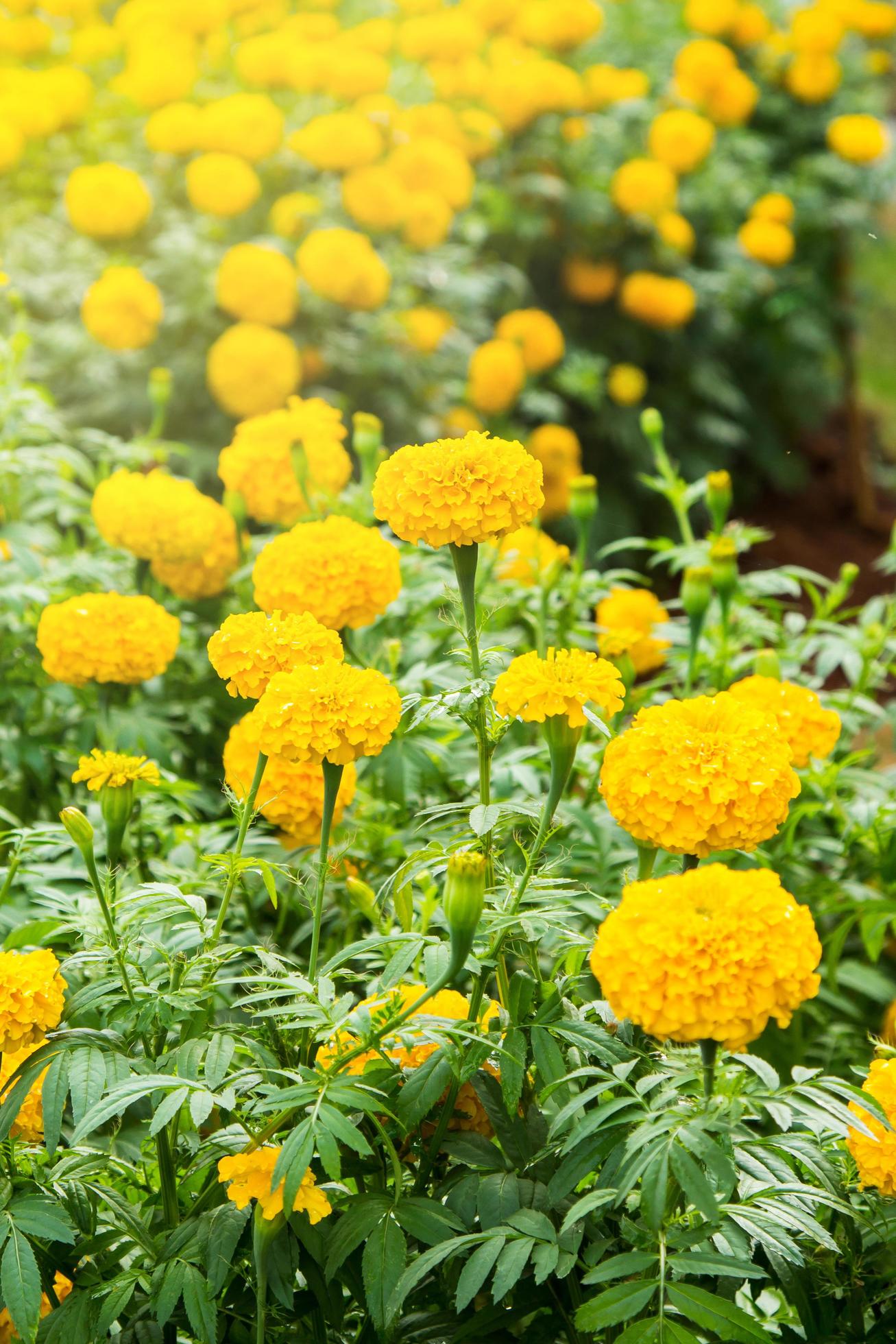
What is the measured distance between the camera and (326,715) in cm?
132

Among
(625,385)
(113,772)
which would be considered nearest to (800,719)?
(113,772)

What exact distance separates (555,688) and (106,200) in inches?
98.0

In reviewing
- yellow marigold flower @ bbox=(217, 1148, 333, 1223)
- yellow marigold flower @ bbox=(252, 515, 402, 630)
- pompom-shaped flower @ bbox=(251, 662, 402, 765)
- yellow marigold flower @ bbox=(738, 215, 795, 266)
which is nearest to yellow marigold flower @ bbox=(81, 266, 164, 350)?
yellow marigold flower @ bbox=(252, 515, 402, 630)

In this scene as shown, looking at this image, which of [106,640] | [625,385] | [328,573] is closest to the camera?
[328,573]

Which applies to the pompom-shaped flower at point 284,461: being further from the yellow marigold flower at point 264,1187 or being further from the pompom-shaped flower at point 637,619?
the yellow marigold flower at point 264,1187

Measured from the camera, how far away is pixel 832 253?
5.75 meters

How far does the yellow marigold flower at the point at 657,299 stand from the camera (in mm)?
4660

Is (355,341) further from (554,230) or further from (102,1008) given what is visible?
(102,1008)

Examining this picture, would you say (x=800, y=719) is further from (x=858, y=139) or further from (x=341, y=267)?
(x=858, y=139)

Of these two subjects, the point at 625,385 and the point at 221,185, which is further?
the point at 625,385

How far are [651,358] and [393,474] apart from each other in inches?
147

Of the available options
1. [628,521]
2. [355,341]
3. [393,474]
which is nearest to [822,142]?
[628,521]

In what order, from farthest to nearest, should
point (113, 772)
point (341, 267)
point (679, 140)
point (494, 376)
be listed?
point (679, 140), point (494, 376), point (341, 267), point (113, 772)

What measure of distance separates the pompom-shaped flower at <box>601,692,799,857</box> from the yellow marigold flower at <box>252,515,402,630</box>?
Answer: 1.78 feet
